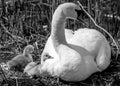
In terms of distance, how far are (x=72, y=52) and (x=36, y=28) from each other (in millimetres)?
1945

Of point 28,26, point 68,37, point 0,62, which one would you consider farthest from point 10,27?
point 68,37

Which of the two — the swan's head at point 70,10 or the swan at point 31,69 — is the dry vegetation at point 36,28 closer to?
the swan at point 31,69

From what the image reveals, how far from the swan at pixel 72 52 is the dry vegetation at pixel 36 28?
15cm

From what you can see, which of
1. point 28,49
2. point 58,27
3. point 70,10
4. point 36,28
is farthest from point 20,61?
point 36,28

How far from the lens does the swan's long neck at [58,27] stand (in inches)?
158

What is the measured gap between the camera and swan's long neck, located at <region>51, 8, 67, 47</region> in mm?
4008

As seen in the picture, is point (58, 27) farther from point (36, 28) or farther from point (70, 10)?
point (36, 28)

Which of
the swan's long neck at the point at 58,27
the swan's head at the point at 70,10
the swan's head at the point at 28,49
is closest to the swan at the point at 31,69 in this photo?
the swan's head at the point at 28,49

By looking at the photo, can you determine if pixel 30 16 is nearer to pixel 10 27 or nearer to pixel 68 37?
pixel 10 27

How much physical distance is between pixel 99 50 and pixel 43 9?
218cm

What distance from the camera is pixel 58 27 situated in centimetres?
404

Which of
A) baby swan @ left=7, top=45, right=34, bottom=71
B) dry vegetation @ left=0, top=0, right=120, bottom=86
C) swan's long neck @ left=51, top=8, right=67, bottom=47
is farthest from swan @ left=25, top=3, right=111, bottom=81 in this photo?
baby swan @ left=7, top=45, right=34, bottom=71

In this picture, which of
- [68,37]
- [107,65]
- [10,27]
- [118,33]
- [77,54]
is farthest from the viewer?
[10,27]

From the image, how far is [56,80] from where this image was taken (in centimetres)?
411
